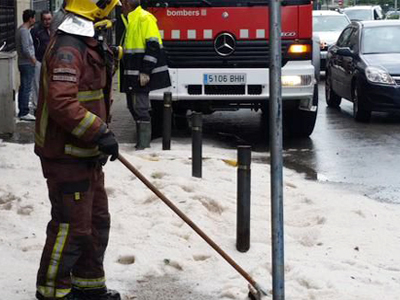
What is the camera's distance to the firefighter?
4.95m

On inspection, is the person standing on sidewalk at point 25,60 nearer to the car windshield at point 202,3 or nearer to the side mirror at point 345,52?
the car windshield at point 202,3

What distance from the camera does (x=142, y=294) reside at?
575cm

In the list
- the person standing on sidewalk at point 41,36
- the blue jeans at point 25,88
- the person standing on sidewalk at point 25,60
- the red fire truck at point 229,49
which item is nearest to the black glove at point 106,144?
the red fire truck at point 229,49

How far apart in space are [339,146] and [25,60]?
5.40 metres

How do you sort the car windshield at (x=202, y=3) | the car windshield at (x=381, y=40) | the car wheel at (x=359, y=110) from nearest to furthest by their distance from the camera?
the car windshield at (x=202, y=3) < the car wheel at (x=359, y=110) < the car windshield at (x=381, y=40)

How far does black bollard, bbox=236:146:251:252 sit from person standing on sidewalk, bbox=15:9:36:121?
8.62 m

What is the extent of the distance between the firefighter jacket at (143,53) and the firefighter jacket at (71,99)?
6162 millimetres

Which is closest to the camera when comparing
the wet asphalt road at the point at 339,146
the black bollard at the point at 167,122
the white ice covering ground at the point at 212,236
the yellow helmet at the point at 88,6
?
the yellow helmet at the point at 88,6

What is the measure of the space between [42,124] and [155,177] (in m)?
Answer: 3.86

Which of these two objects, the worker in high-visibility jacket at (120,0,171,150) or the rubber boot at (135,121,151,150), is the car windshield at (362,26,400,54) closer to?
the worker in high-visibility jacket at (120,0,171,150)

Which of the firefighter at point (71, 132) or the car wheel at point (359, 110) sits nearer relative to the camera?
the firefighter at point (71, 132)

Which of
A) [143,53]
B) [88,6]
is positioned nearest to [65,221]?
[88,6]

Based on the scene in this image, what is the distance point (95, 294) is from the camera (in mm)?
5520

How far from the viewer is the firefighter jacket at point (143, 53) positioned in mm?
11453
